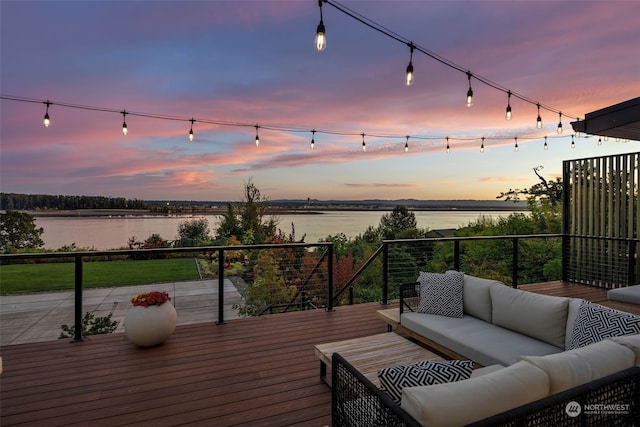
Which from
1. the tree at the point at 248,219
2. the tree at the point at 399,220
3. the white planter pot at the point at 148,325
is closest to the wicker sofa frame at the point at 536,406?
the white planter pot at the point at 148,325

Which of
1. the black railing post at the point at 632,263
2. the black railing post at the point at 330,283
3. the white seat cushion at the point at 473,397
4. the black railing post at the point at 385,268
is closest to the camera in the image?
the white seat cushion at the point at 473,397

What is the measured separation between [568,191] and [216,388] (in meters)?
7.01

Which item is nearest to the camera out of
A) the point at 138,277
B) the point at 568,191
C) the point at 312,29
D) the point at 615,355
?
the point at 615,355

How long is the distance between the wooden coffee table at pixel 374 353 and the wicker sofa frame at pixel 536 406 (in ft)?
1.66

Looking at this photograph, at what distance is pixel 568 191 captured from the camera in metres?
6.48

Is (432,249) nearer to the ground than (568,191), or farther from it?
nearer to the ground

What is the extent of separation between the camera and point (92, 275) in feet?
29.9

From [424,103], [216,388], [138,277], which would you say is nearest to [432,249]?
[424,103]

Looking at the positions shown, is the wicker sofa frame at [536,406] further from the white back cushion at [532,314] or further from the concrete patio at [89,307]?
the concrete patio at [89,307]

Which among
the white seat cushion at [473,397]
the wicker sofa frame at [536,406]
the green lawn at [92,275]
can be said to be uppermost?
the white seat cushion at [473,397]

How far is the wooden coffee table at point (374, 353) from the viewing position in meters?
2.26

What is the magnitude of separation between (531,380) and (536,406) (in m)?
0.11

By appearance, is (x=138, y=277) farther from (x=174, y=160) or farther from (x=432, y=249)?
(x=432, y=249)

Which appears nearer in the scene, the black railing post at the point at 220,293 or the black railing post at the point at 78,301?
the black railing post at the point at 78,301
